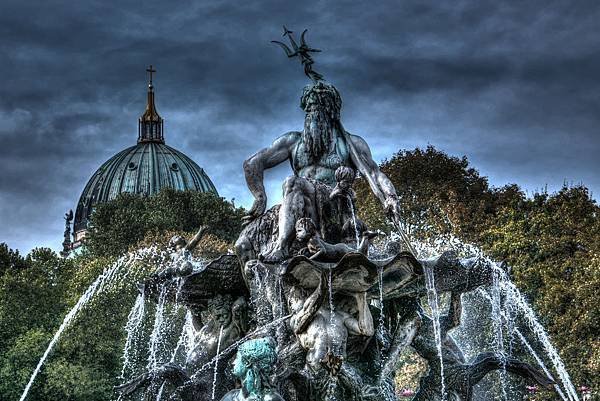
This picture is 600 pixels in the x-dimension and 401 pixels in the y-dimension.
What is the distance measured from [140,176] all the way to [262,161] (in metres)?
105

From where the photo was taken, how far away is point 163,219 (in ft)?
195

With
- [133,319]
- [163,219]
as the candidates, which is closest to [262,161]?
[133,319]

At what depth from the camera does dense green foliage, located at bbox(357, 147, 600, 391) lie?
28734 mm

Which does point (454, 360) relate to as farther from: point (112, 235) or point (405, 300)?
point (112, 235)

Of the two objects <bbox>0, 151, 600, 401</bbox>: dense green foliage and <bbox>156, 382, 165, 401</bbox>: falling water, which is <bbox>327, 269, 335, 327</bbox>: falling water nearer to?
<bbox>156, 382, 165, 401</bbox>: falling water

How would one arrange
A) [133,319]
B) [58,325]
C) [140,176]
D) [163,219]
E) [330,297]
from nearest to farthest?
[330,297] → [133,319] → [58,325] → [163,219] → [140,176]

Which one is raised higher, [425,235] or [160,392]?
[425,235]

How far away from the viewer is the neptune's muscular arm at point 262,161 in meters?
14.4

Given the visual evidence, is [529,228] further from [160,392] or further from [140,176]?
[140,176]

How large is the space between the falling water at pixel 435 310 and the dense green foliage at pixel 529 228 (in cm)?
1416

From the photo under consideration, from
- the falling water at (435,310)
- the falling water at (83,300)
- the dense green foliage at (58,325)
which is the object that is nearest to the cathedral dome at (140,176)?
the dense green foliage at (58,325)

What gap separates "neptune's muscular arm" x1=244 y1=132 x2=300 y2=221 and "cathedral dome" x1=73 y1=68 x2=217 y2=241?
3911 inches

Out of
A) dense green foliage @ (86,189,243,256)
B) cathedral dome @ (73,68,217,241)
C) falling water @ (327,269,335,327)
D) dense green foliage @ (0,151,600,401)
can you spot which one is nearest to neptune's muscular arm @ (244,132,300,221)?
falling water @ (327,269,335,327)

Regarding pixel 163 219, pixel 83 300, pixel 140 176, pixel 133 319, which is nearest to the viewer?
pixel 133 319
